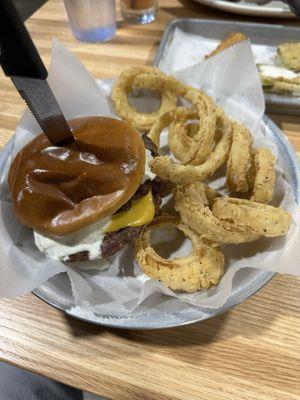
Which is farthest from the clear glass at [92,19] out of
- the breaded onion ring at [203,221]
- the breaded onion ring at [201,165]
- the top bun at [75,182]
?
the breaded onion ring at [203,221]

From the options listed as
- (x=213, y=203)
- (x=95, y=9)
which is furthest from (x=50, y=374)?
(x=95, y=9)

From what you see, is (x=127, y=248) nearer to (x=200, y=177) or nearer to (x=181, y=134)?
(x=200, y=177)

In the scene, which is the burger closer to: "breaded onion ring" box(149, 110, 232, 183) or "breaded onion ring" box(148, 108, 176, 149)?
"breaded onion ring" box(149, 110, 232, 183)

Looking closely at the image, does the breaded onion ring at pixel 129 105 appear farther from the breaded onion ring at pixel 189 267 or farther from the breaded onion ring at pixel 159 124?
the breaded onion ring at pixel 189 267

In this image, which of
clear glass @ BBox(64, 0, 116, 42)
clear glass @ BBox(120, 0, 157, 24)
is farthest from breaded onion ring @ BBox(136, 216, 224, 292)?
clear glass @ BBox(120, 0, 157, 24)

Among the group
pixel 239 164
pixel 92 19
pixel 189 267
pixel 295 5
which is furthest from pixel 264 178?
pixel 92 19
